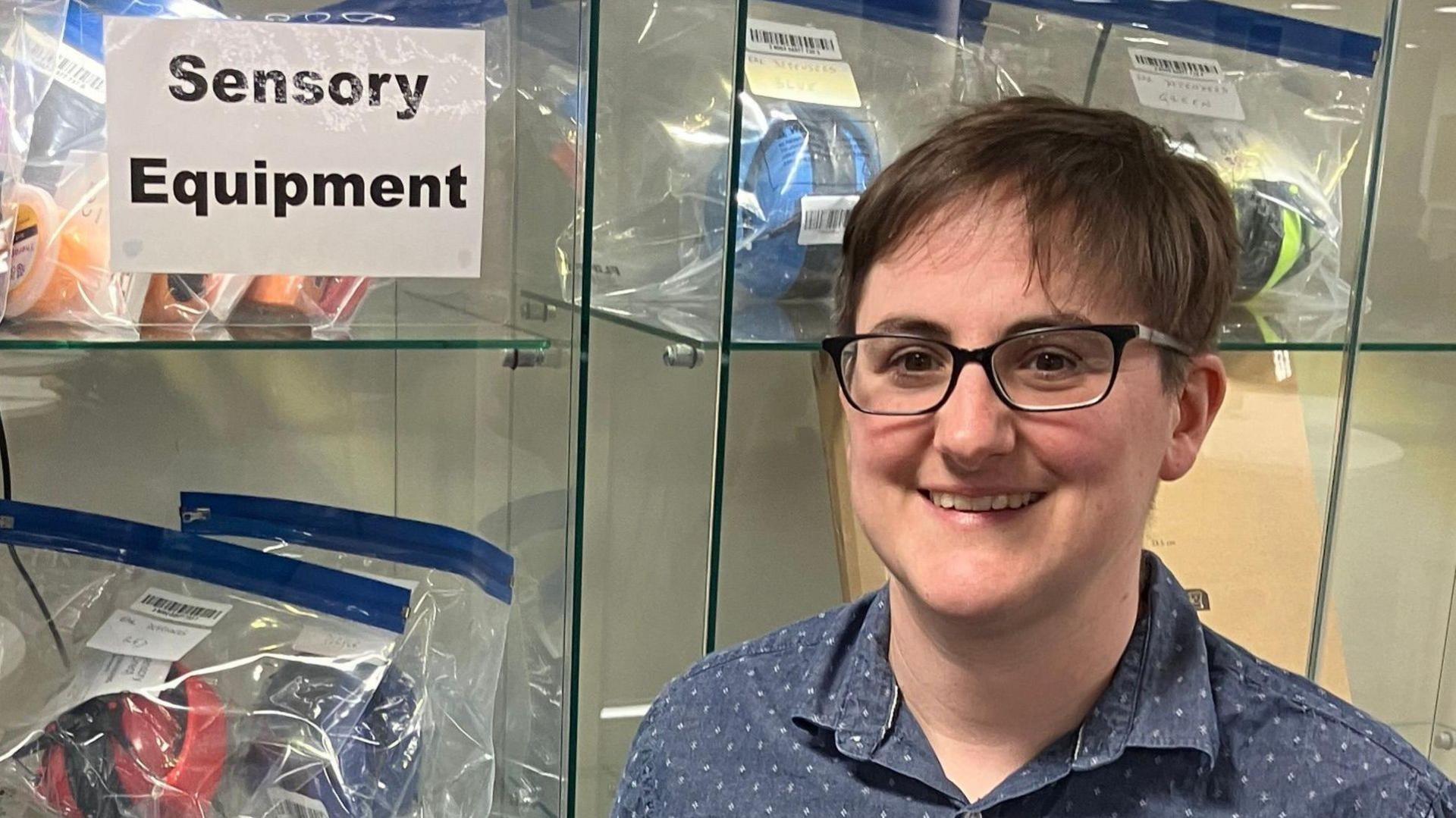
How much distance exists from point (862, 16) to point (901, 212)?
1.21ft

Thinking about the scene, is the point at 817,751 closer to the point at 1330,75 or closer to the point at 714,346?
the point at 714,346

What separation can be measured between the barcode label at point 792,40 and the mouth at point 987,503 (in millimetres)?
421

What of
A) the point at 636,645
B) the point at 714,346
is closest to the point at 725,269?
the point at 714,346

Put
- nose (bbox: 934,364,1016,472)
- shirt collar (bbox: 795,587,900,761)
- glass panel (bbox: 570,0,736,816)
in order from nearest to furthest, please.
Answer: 1. nose (bbox: 934,364,1016,472)
2. shirt collar (bbox: 795,587,900,761)
3. glass panel (bbox: 570,0,736,816)

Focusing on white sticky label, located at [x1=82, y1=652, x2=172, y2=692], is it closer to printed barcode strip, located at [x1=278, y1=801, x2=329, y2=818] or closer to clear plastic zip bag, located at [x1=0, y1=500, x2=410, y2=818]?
clear plastic zip bag, located at [x1=0, y1=500, x2=410, y2=818]

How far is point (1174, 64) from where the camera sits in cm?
124

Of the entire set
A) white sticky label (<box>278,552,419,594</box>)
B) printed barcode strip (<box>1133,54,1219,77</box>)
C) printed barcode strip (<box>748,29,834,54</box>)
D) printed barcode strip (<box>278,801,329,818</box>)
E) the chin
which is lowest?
printed barcode strip (<box>278,801,329,818</box>)

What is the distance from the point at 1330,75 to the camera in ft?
4.27

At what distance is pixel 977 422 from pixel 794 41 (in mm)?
468

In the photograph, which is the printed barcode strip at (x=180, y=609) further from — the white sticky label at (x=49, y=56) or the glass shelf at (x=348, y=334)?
the white sticky label at (x=49, y=56)

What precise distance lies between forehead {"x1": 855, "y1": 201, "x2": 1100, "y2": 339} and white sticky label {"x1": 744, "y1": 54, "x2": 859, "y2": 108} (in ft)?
0.90

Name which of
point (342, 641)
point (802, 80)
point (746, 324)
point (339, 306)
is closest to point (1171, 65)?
point (802, 80)

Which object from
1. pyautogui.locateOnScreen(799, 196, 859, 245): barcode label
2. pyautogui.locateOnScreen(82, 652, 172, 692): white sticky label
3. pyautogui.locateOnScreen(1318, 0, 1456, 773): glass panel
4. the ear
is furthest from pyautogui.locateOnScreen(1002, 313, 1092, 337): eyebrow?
pyautogui.locateOnScreen(1318, 0, 1456, 773): glass panel

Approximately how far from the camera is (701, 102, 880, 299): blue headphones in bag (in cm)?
105
